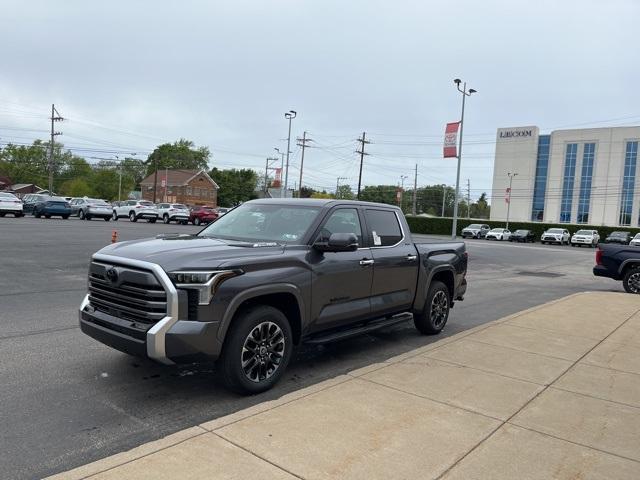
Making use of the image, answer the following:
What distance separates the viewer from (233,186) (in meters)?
117

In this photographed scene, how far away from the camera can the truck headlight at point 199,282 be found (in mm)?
4082

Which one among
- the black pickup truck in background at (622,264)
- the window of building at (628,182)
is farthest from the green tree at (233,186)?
the black pickup truck in background at (622,264)

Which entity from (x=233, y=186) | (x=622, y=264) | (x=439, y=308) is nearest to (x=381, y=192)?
(x=233, y=186)

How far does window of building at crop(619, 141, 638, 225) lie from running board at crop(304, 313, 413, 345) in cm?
8089

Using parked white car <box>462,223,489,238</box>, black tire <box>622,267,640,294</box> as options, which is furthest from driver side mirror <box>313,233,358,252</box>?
parked white car <box>462,223,489,238</box>

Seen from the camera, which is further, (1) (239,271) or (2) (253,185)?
(2) (253,185)

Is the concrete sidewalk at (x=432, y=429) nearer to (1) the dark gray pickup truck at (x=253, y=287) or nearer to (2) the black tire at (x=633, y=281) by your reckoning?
(1) the dark gray pickup truck at (x=253, y=287)

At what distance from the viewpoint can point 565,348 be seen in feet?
21.8

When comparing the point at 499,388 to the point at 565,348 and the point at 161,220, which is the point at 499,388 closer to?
the point at 565,348

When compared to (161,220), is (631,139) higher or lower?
higher

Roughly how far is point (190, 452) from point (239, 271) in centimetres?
150

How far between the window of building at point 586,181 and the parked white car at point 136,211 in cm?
6397

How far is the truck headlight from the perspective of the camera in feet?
13.4

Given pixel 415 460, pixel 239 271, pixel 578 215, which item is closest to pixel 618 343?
pixel 415 460
